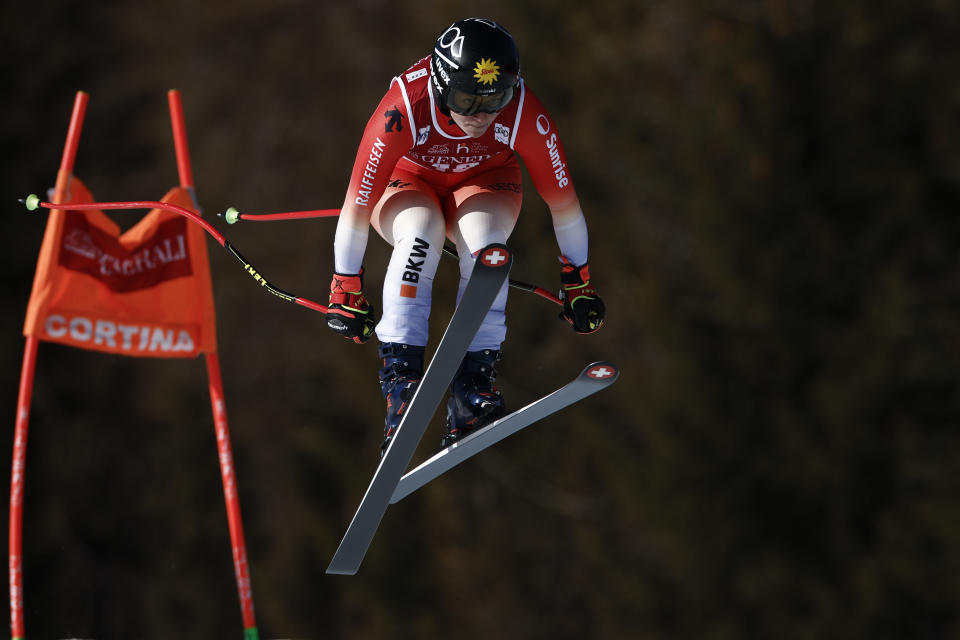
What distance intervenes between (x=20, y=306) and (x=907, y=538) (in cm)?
1576

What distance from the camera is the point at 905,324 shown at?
1934 cm

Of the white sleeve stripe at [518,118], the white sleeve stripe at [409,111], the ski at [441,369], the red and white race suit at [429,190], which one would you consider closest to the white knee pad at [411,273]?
the red and white race suit at [429,190]

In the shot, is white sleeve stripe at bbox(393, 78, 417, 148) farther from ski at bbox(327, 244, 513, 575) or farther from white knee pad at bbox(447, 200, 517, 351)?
ski at bbox(327, 244, 513, 575)

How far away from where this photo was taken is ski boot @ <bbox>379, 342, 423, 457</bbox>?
5.00m

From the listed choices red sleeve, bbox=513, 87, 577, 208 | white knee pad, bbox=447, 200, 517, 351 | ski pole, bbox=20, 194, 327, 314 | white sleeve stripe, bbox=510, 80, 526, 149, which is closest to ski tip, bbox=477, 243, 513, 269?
white knee pad, bbox=447, 200, 517, 351

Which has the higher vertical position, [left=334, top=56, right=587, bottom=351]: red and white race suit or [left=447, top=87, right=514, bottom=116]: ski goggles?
[left=447, top=87, right=514, bottom=116]: ski goggles

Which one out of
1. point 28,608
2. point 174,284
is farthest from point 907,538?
point 174,284

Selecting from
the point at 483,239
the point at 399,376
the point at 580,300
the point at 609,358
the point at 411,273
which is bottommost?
the point at 399,376

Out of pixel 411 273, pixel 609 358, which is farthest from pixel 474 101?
pixel 609 358

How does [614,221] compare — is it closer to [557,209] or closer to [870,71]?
[870,71]

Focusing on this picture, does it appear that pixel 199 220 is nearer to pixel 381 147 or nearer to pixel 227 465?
pixel 381 147

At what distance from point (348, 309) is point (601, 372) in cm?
115

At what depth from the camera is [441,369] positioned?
4.74 meters

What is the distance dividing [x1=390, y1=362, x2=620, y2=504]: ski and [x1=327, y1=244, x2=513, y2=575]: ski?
0.56 ft
